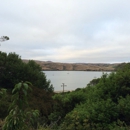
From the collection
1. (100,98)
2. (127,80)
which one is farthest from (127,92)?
(100,98)

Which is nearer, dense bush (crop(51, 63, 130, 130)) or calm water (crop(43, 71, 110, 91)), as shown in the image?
dense bush (crop(51, 63, 130, 130))

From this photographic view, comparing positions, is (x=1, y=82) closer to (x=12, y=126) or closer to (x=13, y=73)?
(x=13, y=73)

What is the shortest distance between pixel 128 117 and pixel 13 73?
29312 mm

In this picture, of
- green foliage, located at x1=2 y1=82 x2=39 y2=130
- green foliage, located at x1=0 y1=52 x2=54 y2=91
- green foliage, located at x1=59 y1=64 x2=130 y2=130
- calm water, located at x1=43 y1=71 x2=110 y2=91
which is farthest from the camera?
calm water, located at x1=43 y1=71 x2=110 y2=91

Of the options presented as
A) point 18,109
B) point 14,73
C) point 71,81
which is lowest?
point 71,81

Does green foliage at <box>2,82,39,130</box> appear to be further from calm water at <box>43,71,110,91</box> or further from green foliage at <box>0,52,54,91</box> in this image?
green foliage at <box>0,52,54,91</box>

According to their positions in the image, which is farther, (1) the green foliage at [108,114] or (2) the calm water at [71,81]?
(2) the calm water at [71,81]

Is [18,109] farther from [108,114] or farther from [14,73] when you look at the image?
[14,73]

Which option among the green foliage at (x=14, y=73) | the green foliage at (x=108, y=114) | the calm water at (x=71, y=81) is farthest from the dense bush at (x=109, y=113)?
the green foliage at (x=14, y=73)

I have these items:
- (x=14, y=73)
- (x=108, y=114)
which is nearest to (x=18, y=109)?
(x=108, y=114)

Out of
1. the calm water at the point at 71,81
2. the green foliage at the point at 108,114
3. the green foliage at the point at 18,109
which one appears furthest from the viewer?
the calm water at the point at 71,81

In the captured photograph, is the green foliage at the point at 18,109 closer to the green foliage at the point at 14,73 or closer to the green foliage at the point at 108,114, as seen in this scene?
the green foliage at the point at 108,114

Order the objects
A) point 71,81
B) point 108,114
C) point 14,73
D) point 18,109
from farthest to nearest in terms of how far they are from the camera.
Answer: point 71,81 → point 14,73 → point 108,114 → point 18,109

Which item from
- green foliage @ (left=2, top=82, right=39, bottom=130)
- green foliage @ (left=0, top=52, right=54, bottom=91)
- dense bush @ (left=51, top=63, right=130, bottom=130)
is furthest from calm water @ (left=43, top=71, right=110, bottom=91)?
green foliage @ (left=2, top=82, right=39, bottom=130)
